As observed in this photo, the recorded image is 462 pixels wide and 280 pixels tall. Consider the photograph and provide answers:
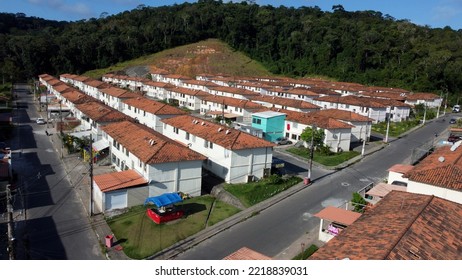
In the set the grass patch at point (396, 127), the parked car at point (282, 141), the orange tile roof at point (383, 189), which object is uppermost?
the grass patch at point (396, 127)

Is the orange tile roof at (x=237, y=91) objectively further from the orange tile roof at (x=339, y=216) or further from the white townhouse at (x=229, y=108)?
the orange tile roof at (x=339, y=216)

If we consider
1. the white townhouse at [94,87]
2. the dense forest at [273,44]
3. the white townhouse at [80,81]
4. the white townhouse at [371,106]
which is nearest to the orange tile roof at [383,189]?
the white townhouse at [371,106]

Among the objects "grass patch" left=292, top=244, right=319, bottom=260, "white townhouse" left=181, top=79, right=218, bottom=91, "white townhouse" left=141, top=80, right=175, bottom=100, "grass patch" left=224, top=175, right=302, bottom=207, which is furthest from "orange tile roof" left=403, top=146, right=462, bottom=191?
"white townhouse" left=141, top=80, right=175, bottom=100

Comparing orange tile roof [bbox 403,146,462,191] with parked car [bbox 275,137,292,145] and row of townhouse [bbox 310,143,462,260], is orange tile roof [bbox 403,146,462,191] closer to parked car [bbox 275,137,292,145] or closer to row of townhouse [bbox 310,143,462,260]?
row of townhouse [bbox 310,143,462,260]

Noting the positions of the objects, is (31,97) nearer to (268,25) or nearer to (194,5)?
(268,25)

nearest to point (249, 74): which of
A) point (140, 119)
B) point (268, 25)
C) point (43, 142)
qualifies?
point (268, 25)

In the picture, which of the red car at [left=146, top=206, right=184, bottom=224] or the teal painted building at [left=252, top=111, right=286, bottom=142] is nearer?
the red car at [left=146, top=206, right=184, bottom=224]
